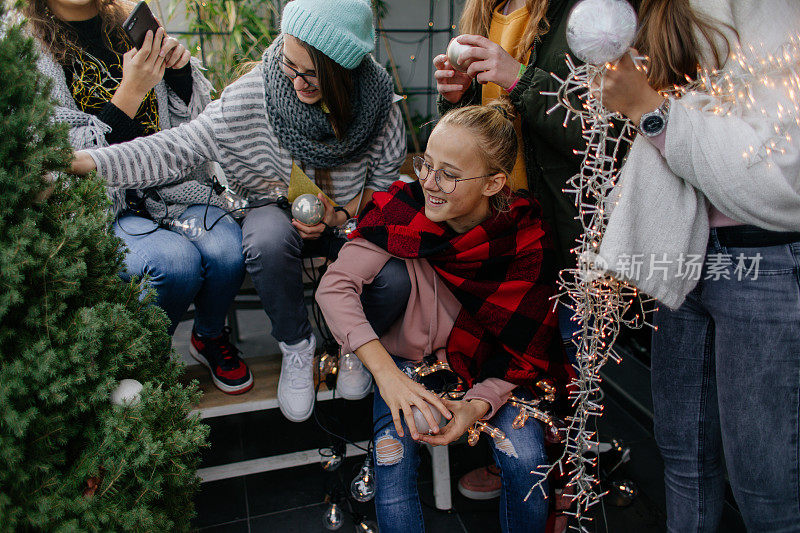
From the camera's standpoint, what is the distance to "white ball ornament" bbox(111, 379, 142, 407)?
934 millimetres

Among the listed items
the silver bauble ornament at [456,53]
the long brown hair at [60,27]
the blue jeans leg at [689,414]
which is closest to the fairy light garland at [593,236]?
the blue jeans leg at [689,414]

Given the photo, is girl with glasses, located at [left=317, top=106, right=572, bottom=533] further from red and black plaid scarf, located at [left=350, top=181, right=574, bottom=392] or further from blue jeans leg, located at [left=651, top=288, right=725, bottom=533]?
blue jeans leg, located at [left=651, top=288, right=725, bottom=533]

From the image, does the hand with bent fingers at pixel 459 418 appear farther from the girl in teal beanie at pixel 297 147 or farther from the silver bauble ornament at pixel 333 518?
the silver bauble ornament at pixel 333 518

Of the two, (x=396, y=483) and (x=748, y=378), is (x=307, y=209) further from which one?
(x=748, y=378)

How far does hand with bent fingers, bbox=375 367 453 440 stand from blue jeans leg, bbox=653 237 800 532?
535 millimetres

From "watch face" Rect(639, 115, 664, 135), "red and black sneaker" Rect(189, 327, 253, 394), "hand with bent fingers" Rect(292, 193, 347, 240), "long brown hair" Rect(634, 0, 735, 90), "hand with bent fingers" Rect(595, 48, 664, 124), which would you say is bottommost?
"red and black sneaker" Rect(189, 327, 253, 394)

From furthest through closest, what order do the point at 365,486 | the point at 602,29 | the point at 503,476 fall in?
the point at 365,486, the point at 503,476, the point at 602,29

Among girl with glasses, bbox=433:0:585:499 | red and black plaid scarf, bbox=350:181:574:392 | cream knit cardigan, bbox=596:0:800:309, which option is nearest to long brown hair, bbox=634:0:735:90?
cream knit cardigan, bbox=596:0:800:309

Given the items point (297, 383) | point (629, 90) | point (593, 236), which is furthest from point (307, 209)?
point (629, 90)

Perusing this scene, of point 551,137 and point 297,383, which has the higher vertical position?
point 551,137

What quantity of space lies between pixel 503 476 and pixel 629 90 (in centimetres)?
99

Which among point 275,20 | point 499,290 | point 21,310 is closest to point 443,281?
point 499,290

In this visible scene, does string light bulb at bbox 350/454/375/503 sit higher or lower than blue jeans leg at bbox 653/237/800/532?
lower

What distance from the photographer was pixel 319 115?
162 centimetres
